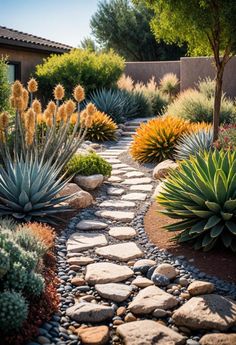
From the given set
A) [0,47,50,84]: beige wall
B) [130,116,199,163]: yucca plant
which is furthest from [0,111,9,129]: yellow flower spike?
[0,47,50,84]: beige wall

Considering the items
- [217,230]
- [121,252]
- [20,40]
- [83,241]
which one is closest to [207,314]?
[217,230]

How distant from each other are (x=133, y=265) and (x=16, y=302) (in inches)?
72.7

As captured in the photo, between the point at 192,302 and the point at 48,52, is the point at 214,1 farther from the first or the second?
the point at 48,52

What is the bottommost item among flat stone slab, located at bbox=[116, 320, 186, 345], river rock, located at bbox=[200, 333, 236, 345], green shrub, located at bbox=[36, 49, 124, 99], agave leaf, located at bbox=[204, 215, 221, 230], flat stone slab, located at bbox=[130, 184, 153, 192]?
river rock, located at bbox=[200, 333, 236, 345]

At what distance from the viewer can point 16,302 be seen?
11.6 feet

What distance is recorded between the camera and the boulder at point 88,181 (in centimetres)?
797

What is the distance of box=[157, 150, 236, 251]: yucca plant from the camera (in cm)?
523

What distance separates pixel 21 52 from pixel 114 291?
45.7 feet

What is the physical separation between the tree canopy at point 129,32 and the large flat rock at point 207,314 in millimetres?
28902

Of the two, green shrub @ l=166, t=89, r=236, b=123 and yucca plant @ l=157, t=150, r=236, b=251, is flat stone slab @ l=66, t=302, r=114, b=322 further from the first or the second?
green shrub @ l=166, t=89, r=236, b=123

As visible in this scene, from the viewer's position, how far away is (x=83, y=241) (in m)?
5.77

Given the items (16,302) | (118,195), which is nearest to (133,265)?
(16,302)

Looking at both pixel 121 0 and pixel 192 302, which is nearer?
pixel 192 302

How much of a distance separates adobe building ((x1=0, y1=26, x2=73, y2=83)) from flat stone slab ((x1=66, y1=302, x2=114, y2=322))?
39.6 ft
